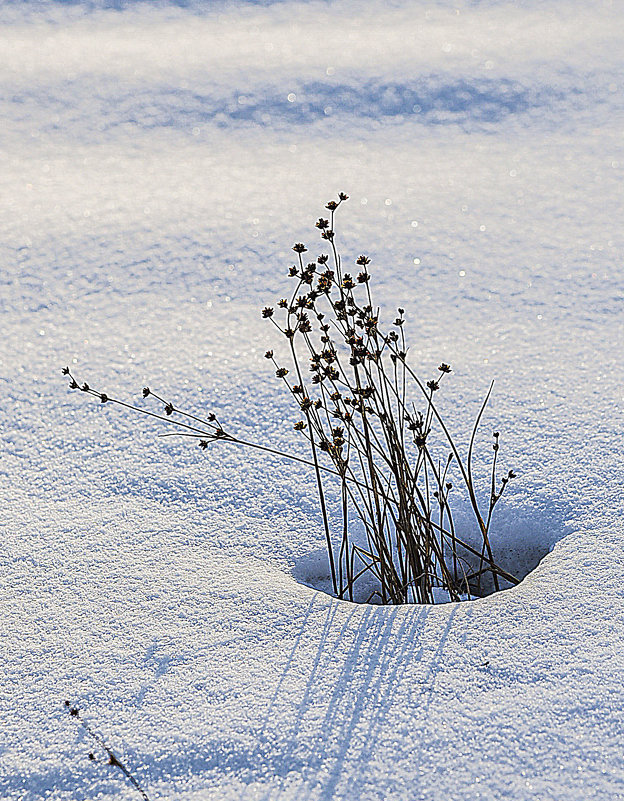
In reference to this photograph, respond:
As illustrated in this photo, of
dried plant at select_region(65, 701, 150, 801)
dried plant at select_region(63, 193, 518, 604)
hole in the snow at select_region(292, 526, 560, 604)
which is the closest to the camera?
dried plant at select_region(65, 701, 150, 801)

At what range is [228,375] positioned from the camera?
7.10 ft

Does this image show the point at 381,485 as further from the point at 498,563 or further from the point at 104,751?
the point at 104,751

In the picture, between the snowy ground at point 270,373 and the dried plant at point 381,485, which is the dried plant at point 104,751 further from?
the dried plant at point 381,485

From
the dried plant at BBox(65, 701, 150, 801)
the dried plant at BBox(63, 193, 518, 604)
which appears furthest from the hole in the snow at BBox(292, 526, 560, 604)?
the dried plant at BBox(65, 701, 150, 801)

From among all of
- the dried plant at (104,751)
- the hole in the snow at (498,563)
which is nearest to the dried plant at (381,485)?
the hole in the snow at (498,563)

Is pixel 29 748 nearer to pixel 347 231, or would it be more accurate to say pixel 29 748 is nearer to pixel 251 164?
pixel 347 231

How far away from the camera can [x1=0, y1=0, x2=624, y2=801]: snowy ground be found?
1225 mm

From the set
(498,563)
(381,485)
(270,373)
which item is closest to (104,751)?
(381,485)

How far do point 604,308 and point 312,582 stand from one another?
116 cm

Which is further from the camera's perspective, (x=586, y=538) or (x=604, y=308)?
(x=604, y=308)

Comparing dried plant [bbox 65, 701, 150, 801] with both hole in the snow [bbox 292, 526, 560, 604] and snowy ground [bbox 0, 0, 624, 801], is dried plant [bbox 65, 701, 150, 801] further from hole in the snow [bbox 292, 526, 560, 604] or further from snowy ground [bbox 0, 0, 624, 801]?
hole in the snow [bbox 292, 526, 560, 604]

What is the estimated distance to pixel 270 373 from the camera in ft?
7.06

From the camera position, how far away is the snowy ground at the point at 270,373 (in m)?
1.22

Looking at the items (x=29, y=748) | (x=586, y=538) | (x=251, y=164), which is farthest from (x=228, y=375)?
(x=251, y=164)
